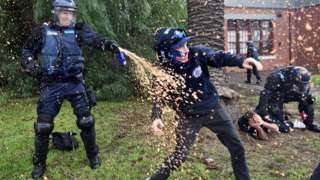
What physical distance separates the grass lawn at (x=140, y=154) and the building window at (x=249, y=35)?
18.4 metres

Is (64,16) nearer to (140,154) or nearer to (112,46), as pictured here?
(112,46)

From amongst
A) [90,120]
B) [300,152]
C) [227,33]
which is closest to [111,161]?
[90,120]

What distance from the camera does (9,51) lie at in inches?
468

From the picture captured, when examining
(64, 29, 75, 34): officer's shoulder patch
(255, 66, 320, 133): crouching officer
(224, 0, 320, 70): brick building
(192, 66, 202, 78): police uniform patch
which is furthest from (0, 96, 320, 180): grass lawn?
(224, 0, 320, 70): brick building

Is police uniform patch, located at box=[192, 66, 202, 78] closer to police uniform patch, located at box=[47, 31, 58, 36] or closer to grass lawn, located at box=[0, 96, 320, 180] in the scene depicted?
grass lawn, located at box=[0, 96, 320, 180]

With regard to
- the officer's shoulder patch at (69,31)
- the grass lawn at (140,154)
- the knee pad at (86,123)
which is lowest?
the grass lawn at (140,154)

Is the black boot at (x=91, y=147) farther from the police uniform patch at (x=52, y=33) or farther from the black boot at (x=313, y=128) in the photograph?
the black boot at (x=313, y=128)

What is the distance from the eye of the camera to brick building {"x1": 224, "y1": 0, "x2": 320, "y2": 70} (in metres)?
27.4

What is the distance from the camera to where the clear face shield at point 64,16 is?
6.38m

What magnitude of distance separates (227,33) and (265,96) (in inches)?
737

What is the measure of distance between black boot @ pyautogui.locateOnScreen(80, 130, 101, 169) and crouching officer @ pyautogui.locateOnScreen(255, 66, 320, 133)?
303 centimetres

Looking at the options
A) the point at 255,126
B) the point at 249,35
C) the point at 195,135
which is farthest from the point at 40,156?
the point at 249,35

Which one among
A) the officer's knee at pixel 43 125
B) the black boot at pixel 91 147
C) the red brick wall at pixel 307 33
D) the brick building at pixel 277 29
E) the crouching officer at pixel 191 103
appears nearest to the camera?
the crouching officer at pixel 191 103

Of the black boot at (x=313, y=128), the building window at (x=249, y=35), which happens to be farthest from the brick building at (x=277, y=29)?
the black boot at (x=313, y=128)
